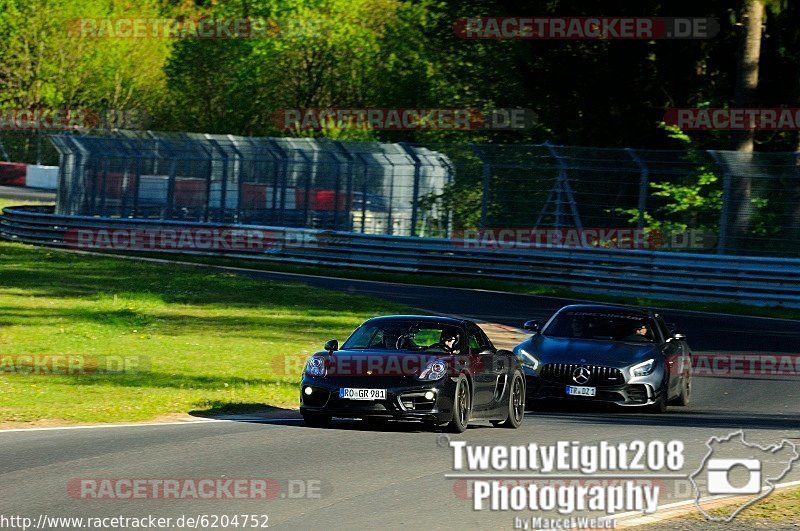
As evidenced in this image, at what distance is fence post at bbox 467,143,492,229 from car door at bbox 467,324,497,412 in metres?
20.2

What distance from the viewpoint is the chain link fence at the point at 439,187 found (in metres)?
30.9

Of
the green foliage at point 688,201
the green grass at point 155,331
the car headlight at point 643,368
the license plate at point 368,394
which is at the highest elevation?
the green foliage at point 688,201

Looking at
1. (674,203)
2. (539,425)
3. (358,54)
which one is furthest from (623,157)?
(358,54)

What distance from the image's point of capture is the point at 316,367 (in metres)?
13.9

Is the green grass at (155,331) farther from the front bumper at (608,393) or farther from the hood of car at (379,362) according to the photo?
the front bumper at (608,393)

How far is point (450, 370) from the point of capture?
540 inches

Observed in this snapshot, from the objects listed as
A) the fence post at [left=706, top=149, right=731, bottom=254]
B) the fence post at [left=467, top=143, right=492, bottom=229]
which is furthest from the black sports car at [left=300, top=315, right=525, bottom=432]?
the fence post at [left=467, top=143, right=492, bottom=229]

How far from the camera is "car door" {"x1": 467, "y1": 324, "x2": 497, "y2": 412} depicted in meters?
14.2

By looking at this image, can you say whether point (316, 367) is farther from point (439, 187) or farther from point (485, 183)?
point (439, 187)

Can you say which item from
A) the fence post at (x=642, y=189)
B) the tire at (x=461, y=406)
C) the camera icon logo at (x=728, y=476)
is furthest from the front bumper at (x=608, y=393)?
the fence post at (x=642, y=189)

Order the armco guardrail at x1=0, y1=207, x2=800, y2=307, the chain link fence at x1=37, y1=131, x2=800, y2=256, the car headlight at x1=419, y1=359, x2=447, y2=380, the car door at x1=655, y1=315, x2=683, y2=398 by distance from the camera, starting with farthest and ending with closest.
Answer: the chain link fence at x1=37, y1=131, x2=800, y2=256 → the armco guardrail at x1=0, y1=207, x2=800, y2=307 → the car door at x1=655, y1=315, x2=683, y2=398 → the car headlight at x1=419, y1=359, x2=447, y2=380

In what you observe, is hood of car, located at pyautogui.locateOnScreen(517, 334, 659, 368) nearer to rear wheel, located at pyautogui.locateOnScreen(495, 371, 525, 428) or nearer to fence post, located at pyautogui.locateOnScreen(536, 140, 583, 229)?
rear wheel, located at pyautogui.locateOnScreen(495, 371, 525, 428)

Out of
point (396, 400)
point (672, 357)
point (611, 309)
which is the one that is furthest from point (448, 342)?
point (611, 309)

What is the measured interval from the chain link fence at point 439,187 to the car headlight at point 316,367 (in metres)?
18.2
